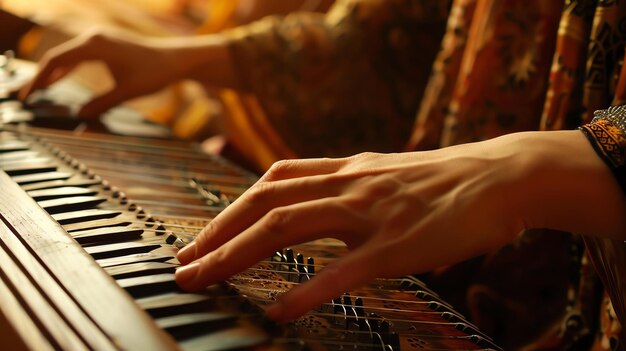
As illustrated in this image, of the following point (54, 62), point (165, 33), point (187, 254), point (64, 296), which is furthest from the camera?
point (165, 33)

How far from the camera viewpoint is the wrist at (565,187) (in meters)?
0.62

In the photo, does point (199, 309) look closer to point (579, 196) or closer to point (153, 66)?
point (579, 196)

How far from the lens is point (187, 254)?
0.64m

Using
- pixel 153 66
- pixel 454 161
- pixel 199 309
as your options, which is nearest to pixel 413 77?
pixel 153 66

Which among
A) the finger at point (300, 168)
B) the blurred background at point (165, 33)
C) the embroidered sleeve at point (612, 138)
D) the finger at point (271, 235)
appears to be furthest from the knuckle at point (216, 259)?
the blurred background at point (165, 33)

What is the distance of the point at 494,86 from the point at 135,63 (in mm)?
779

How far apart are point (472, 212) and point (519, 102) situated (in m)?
0.54

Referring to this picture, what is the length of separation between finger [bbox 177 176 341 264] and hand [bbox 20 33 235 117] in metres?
0.88

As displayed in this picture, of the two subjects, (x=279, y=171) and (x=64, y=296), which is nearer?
(x=64, y=296)

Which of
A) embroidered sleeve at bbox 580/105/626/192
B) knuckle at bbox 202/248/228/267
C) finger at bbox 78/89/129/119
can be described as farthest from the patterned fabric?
knuckle at bbox 202/248/228/267

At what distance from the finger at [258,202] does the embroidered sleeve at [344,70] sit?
91 centimetres

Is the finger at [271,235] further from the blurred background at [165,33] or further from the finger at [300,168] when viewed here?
the blurred background at [165,33]

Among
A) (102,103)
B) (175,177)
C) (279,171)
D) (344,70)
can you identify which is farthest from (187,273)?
(344,70)

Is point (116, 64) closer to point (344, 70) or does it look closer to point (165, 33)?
point (344, 70)
